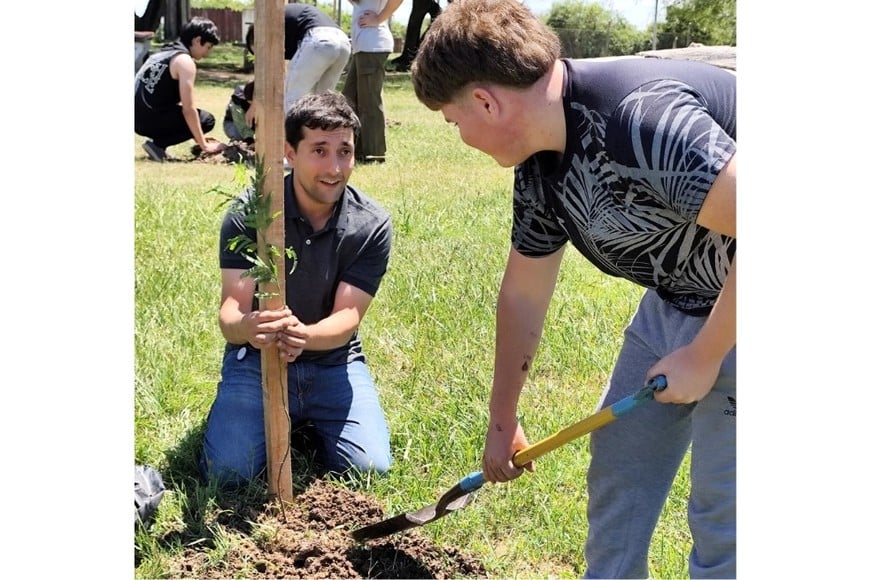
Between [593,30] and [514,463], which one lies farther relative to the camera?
[593,30]

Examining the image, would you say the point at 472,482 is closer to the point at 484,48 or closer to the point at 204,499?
the point at 204,499

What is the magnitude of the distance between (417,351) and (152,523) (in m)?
1.50

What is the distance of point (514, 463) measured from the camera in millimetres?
2441

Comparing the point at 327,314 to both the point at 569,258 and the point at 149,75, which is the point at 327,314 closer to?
the point at 569,258

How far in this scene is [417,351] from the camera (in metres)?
4.00

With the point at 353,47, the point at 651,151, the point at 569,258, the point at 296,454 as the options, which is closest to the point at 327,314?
the point at 296,454

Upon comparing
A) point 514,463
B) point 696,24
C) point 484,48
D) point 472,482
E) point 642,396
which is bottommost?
point 472,482

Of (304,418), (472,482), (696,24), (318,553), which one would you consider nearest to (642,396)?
(472,482)

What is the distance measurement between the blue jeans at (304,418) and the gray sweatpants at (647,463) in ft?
3.18

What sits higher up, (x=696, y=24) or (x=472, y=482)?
(x=696, y=24)

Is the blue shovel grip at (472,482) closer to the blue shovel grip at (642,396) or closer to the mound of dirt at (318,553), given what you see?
the mound of dirt at (318,553)

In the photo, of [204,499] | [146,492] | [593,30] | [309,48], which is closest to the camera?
[146,492]

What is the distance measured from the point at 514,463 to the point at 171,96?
712 cm

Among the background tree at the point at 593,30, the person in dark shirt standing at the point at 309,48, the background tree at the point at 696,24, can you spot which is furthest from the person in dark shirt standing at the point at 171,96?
the background tree at the point at 696,24
